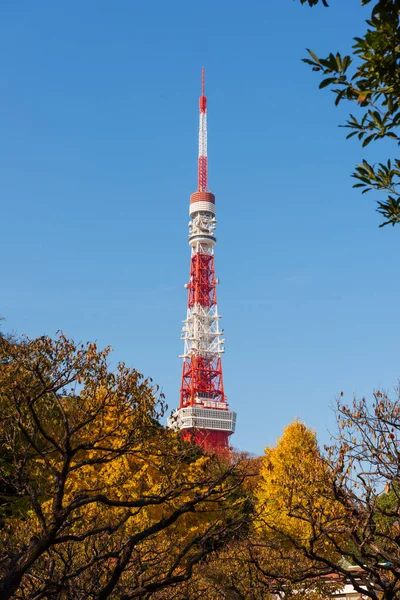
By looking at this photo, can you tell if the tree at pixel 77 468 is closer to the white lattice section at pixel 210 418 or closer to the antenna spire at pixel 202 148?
the white lattice section at pixel 210 418

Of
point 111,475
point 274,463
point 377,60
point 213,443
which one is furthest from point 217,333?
point 377,60

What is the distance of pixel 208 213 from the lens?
356 feet

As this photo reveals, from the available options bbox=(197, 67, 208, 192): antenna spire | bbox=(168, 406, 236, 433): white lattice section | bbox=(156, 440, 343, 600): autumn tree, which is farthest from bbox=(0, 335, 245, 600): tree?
bbox=(197, 67, 208, 192): antenna spire

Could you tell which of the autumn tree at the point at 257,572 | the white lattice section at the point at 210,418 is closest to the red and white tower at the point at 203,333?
the white lattice section at the point at 210,418

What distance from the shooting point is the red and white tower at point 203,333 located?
95.8 metres

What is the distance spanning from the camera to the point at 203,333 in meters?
101

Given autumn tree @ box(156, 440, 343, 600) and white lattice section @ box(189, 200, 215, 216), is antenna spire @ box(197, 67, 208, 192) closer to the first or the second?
white lattice section @ box(189, 200, 215, 216)

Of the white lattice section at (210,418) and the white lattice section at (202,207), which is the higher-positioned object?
the white lattice section at (202,207)

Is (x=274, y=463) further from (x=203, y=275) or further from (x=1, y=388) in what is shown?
(x=203, y=275)

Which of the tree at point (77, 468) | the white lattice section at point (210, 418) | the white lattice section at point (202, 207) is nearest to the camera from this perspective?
the tree at point (77, 468)

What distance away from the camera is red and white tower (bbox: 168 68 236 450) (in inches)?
3772

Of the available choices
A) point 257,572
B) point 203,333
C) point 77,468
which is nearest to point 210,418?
point 203,333

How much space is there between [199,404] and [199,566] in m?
76.0

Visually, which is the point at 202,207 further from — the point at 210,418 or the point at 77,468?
the point at 77,468
